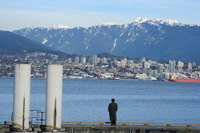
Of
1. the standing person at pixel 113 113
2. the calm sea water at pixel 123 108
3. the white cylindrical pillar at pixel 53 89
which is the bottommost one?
the calm sea water at pixel 123 108

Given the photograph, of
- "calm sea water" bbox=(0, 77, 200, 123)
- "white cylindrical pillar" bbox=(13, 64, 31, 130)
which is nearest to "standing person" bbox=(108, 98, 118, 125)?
"white cylindrical pillar" bbox=(13, 64, 31, 130)

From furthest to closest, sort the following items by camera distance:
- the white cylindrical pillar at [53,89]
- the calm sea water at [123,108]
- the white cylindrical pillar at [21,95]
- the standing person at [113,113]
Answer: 1. the calm sea water at [123,108]
2. the standing person at [113,113]
3. the white cylindrical pillar at [21,95]
4. the white cylindrical pillar at [53,89]

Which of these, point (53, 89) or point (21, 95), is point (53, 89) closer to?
point (53, 89)

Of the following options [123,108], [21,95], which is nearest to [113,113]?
[21,95]

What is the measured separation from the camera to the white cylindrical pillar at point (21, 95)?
62.2 ft

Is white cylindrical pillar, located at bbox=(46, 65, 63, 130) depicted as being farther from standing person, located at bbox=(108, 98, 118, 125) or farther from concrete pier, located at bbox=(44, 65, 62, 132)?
standing person, located at bbox=(108, 98, 118, 125)

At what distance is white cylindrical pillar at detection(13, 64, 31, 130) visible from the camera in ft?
62.2

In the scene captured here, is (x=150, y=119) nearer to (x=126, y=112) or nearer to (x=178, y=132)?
(x=126, y=112)

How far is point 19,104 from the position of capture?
19.1 meters

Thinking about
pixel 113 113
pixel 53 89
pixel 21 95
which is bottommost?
pixel 113 113

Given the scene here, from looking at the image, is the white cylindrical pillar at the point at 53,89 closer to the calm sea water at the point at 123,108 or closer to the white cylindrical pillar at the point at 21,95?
the white cylindrical pillar at the point at 21,95

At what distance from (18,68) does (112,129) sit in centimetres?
537

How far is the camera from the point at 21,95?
62.4 feet

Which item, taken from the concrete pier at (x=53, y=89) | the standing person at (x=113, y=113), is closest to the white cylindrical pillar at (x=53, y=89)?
the concrete pier at (x=53, y=89)
